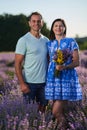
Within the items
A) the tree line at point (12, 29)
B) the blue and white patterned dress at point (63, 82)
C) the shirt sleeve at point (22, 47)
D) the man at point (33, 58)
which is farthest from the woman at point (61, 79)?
the tree line at point (12, 29)

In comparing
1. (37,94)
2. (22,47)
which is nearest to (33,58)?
(22,47)

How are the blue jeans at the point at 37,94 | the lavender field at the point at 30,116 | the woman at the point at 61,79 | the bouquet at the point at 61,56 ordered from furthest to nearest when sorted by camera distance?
the blue jeans at the point at 37,94 < the woman at the point at 61,79 < the bouquet at the point at 61,56 < the lavender field at the point at 30,116

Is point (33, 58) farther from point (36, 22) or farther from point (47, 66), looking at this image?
point (36, 22)

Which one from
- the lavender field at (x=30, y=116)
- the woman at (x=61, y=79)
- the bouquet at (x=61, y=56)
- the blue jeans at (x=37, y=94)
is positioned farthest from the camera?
the blue jeans at (x=37, y=94)

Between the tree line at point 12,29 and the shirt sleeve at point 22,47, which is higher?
the shirt sleeve at point 22,47

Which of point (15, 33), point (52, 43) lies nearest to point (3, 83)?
point (52, 43)

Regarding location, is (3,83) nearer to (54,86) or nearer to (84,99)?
(84,99)

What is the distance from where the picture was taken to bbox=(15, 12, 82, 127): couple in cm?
589

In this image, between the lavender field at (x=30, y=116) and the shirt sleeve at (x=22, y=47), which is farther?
→ the shirt sleeve at (x=22, y=47)

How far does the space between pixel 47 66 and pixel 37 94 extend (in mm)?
416

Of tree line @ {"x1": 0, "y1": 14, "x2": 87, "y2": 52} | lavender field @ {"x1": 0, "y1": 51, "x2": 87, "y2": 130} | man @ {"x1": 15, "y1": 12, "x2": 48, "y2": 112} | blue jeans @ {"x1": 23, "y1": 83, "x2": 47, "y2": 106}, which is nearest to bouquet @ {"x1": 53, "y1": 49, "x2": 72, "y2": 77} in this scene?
man @ {"x1": 15, "y1": 12, "x2": 48, "y2": 112}

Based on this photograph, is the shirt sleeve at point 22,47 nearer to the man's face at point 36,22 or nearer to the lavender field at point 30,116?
the man's face at point 36,22

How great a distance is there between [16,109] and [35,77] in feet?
1.54

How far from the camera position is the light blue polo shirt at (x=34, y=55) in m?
5.94
